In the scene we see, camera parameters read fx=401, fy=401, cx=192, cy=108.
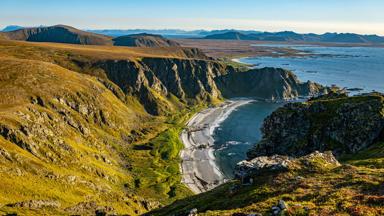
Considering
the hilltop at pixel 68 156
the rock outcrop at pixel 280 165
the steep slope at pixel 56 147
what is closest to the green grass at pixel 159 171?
the hilltop at pixel 68 156

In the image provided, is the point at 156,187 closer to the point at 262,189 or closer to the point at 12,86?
the point at 12,86

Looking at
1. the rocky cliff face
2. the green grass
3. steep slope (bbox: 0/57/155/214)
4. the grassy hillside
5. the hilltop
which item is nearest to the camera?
the rocky cliff face

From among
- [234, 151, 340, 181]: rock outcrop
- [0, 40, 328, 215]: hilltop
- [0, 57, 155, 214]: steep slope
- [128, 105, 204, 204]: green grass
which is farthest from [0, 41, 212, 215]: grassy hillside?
[234, 151, 340, 181]: rock outcrop

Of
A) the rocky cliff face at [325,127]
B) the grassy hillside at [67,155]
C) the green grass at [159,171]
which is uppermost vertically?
the rocky cliff face at [325,127]

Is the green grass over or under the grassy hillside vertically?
under

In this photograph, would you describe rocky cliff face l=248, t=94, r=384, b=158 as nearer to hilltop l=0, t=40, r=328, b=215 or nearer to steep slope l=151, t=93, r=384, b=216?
steep slope l=151, t=93, r=384, b=216

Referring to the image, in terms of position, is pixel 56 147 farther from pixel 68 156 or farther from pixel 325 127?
pixel 325 127

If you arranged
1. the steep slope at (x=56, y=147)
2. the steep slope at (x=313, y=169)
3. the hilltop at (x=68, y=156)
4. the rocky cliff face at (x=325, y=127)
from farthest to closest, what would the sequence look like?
the hilltop at (x=68, y=156)
the steep slope at (x=56, y=147)
the rocky cliff face at (x=325, y=127)
the steep slope at (x=313, y=169)

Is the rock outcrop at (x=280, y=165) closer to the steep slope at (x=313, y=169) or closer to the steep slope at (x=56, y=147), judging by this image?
the steep slope at (x=313, y=169)
